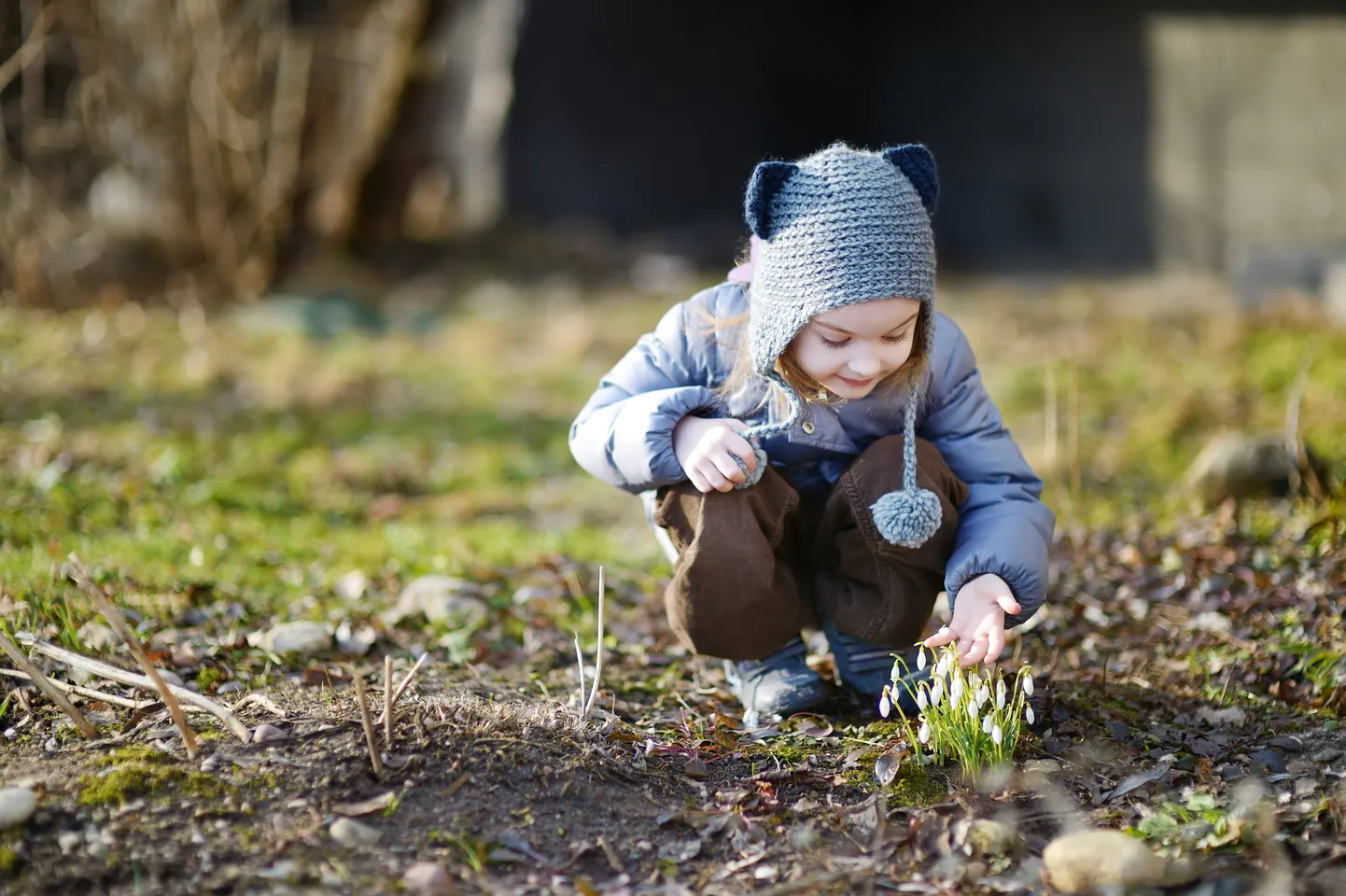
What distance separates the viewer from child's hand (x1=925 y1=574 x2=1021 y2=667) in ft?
8.00

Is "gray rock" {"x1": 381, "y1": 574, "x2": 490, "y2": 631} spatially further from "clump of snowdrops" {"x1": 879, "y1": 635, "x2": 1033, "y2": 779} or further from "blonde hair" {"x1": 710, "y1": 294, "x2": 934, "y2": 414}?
"clump of snowdrops" {"x1": 879, "y1": 635, "x2": 1033, "y2": 779}

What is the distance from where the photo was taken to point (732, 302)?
2.76 meters

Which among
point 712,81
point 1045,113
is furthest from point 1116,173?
point 712,81

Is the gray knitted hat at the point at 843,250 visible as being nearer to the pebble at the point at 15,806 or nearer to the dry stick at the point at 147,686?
the dry stick at the point at 147,686

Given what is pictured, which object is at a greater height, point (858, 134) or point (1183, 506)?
point (858, 134)

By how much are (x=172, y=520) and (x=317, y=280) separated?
493 centimetres

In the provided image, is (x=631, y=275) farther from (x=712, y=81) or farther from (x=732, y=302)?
(x=732, y=302)

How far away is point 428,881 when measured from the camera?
207 cm

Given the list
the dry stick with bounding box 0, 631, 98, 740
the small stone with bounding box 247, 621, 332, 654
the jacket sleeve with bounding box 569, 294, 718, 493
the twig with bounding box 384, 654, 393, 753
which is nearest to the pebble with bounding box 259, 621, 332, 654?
the small stone with bounding box 247, 621, 332, 654

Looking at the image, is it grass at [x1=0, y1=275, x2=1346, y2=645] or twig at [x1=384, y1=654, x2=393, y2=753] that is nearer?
twig at [x1=384, y1=654, x2=393, y2=753]

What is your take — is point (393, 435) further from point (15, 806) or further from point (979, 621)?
point (979, 621)

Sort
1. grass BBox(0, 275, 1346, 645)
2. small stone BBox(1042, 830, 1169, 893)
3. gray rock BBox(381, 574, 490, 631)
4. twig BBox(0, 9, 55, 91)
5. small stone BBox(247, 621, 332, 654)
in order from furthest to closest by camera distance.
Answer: twig BBox(0, 9, 55, 91) → grass BBox(0, 275, 1346, 645) → gray rock BBox(381, 574, 490, 631) → small stone BBox(247, 621, 332, 654) → small stone BBox(1042, 830, 1169, 893)

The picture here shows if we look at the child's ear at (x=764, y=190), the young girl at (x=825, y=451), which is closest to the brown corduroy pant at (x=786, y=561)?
the young girl at (x=825, y=451)

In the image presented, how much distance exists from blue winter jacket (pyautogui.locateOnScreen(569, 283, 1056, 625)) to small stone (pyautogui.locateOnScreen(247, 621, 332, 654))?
3.01ft
